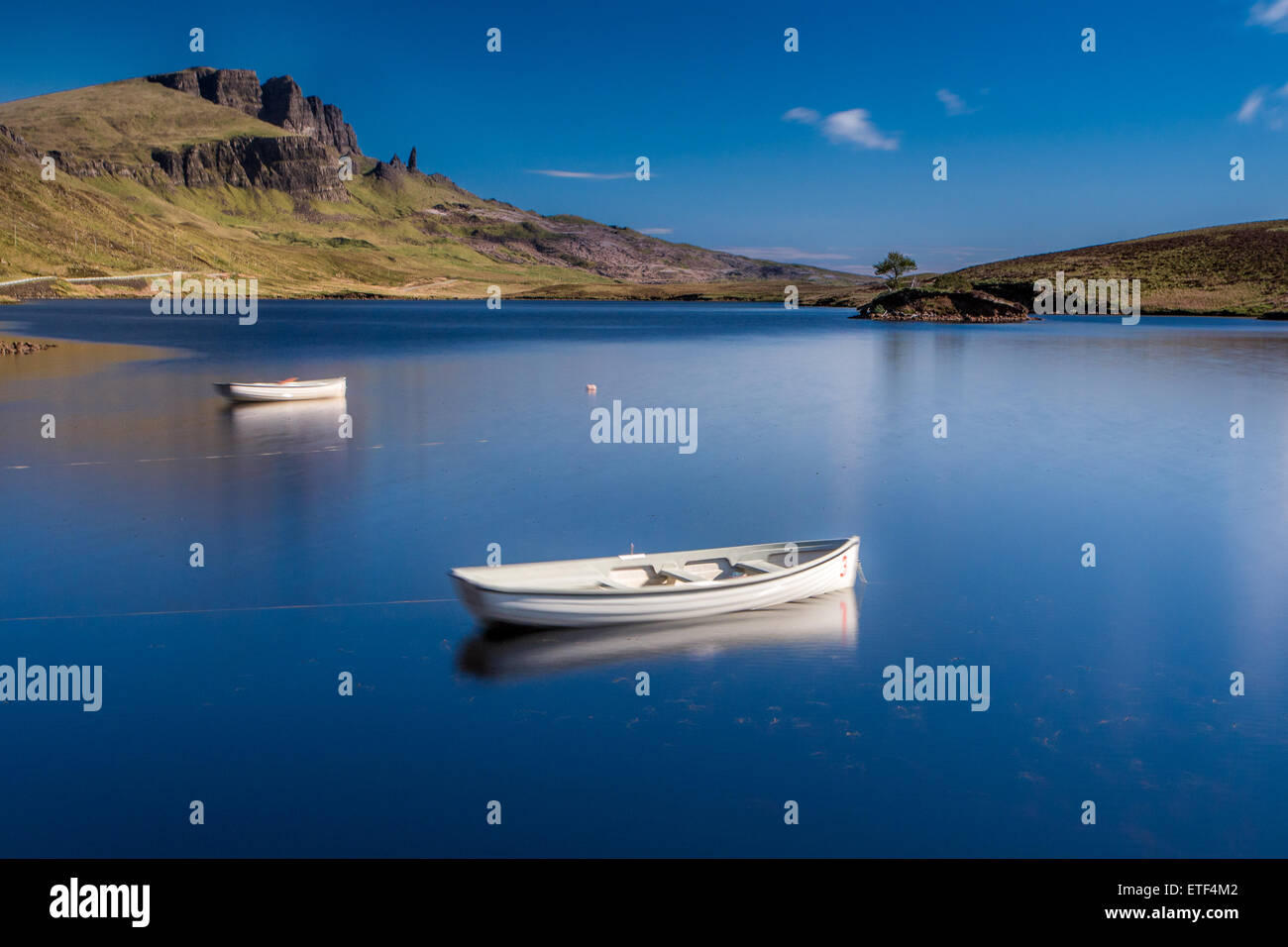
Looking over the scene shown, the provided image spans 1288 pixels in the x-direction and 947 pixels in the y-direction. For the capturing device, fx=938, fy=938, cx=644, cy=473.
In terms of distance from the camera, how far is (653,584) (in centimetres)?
1350

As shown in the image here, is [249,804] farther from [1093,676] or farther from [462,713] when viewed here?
[1093,676]

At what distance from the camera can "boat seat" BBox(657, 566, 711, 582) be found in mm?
13406

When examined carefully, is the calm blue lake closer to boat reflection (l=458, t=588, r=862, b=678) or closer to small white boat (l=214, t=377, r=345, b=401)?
boat reflection (l=458, t=588, r=862, b=678)

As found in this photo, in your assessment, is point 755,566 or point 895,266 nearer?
point 755,566

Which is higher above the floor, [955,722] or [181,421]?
[181,421]

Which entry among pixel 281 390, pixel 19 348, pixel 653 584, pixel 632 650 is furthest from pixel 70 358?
pixel 632 650

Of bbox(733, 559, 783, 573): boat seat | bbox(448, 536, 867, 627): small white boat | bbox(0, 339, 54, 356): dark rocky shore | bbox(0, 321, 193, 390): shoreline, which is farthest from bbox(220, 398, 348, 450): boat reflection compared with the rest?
bbox(0, 339, 54, 356): dark rocky shore

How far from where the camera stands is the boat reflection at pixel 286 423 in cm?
2734

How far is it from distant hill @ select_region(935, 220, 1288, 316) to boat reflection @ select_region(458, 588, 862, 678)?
11244 cm

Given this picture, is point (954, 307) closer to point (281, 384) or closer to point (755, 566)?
point (281, 384)

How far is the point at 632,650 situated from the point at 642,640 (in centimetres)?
35
